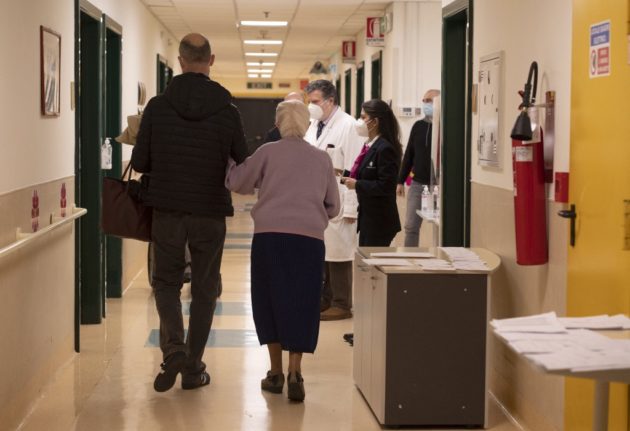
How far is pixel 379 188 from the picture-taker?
6.44 metres

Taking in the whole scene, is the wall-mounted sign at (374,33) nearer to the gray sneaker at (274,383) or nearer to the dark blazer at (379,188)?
the dark blazer at (379,188)

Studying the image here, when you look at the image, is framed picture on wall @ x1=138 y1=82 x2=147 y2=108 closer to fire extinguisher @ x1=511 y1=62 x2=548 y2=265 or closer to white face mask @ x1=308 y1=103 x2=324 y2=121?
white face mask @ x1=308 y1=103 x2=324 y2=121

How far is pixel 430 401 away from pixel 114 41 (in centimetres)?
527

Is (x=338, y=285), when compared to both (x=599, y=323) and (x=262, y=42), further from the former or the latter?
(x=262, y=42)

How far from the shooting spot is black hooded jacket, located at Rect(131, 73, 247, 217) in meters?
5.15

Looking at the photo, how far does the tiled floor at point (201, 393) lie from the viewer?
489 centimetres

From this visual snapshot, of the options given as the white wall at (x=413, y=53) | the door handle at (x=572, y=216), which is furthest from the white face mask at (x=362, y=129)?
the white wall at (x=413, y=53)

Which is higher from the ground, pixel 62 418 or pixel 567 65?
pixel 567 65

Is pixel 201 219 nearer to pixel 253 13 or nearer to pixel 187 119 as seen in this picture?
pixel 187 119

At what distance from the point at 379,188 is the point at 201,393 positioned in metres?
1.76

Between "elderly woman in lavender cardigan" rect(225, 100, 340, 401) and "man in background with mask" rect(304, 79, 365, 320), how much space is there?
→ 2140mm

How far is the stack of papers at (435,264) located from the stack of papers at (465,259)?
0.11 feet

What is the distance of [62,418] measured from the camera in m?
4.92

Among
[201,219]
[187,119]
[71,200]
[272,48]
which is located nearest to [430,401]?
[201,219]
